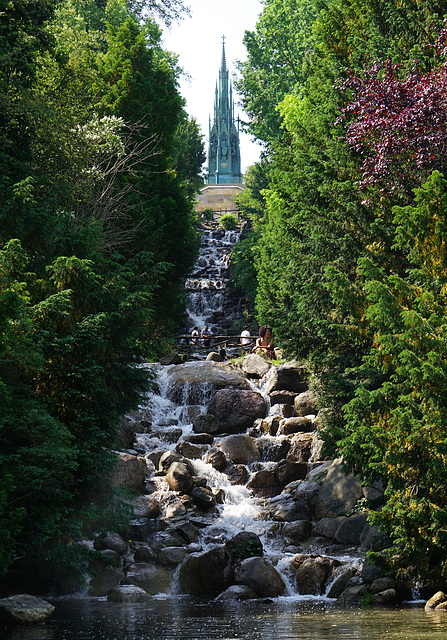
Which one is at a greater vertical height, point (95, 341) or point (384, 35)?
point (384, 35)

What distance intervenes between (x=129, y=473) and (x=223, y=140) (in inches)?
2893

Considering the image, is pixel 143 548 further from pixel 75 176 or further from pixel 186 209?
pixel 186 209

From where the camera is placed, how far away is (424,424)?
10.5 m

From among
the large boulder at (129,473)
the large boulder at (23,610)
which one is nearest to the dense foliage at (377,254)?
the large boulder at (129,473)

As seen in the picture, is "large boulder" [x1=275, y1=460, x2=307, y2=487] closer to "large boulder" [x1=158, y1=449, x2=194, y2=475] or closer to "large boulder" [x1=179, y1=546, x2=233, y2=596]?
"large boulder" [x1=158, y1=449, x2=194, y2=475]

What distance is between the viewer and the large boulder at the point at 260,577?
13255 mm

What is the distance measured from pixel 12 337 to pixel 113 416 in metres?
3.27

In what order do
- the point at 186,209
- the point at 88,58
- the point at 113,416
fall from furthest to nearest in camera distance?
the point at 186,209 < the point at 88,58 < the point at 113,416

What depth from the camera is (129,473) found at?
17.1 m

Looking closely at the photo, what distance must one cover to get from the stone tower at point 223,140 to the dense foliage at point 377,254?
64.0 metres

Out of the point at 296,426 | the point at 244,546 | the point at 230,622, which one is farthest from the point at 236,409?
the point at 230,622

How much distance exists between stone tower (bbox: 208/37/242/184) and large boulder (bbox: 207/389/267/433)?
64.9 m

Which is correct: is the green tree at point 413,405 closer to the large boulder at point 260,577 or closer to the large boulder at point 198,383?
the large boulder at point 260,577

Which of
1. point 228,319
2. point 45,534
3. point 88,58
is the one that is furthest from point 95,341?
point 228,319
